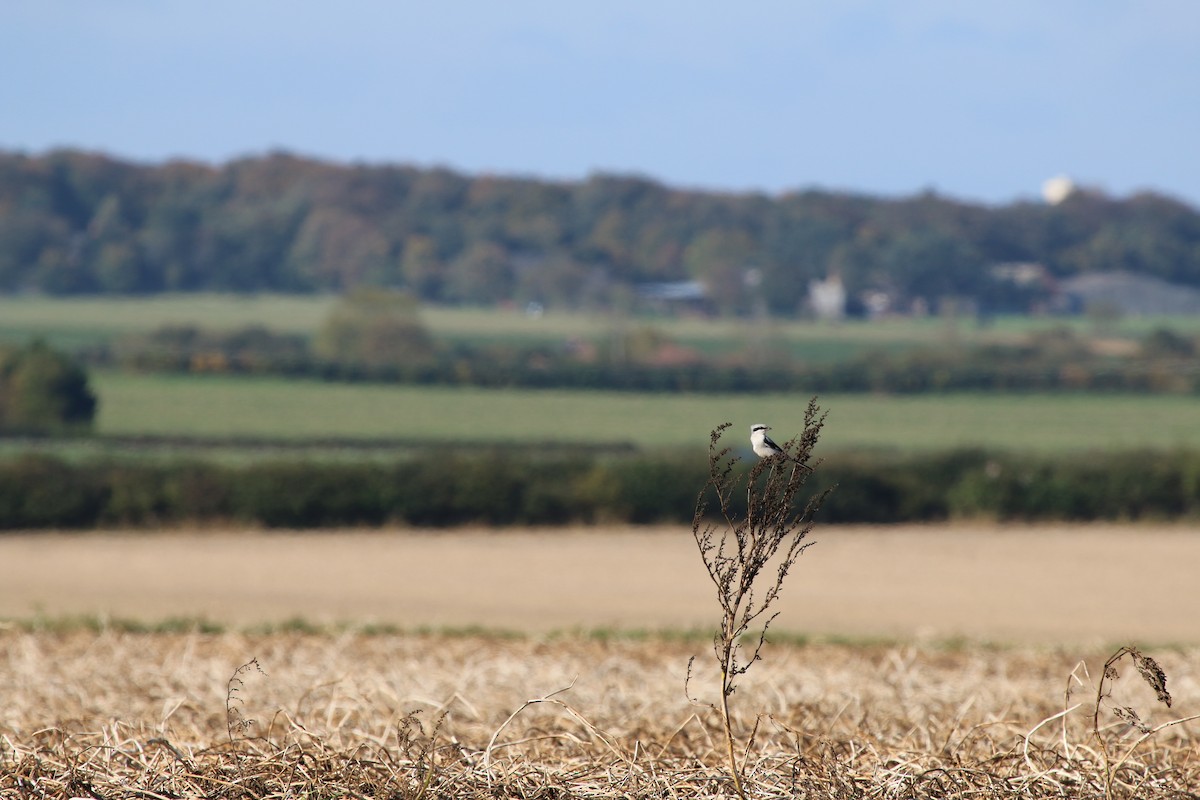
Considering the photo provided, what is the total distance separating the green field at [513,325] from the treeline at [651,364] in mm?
2929

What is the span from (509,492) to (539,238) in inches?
2098

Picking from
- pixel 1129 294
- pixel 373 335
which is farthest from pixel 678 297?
pixel 1129 294

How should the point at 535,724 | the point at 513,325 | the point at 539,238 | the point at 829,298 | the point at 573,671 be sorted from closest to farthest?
the point at 535,724 → the point at 573,671 → the point at 513,325 → the point at 829,298 → the point at 539,238

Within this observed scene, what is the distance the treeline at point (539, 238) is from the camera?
74.8 metres

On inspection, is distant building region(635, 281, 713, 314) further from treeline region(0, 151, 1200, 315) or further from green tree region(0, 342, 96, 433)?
green tree region(0, 342, 96, 433)

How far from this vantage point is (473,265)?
78.4 meters

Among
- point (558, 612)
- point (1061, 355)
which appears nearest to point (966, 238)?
point (1061, 355)

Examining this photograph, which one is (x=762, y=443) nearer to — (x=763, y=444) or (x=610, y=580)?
(x=763, y=444)

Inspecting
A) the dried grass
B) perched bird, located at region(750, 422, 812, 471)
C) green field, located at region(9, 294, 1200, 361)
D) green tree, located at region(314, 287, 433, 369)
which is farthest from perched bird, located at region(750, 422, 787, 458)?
green field, located at region(9, 294, 1200, 361)

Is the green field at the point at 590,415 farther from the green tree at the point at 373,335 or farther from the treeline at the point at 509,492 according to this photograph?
the treeline at the point at 509,492

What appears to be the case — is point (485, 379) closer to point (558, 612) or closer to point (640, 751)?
point (558, 612)

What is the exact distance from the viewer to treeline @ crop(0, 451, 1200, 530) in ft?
96.3

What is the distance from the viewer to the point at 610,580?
24.8 meters

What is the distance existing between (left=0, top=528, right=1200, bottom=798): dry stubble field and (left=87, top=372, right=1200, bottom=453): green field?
1488cm
